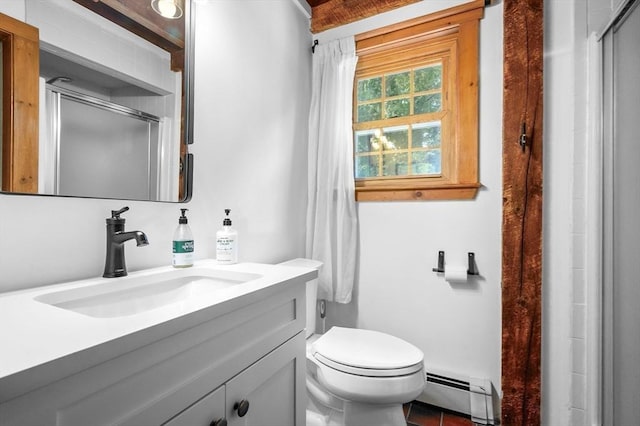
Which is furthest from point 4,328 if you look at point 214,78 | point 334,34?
point 334,34

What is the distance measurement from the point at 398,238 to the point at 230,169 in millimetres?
1039

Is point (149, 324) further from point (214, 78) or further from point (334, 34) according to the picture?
point (334, 34)

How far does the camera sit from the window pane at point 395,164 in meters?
1.89

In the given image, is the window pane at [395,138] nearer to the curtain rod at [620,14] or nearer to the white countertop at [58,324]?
the curtain rod at [620,14]

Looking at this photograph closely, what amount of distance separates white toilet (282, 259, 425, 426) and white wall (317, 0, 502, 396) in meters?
0.44

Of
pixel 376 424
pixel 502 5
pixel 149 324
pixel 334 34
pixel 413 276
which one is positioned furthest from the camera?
pixel 334 34

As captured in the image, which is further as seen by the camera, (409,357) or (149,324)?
(409,357)

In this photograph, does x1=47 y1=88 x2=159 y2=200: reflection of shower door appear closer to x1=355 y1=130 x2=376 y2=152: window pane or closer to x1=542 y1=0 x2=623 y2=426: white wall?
x1=355 y1=130 x2=376 y2=152: window pane

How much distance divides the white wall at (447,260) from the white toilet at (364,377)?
0.44 meters

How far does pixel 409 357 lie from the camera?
→ 125 centimetres

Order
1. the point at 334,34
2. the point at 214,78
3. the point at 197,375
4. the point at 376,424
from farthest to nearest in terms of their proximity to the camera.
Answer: the point at 334,34, the point at 214,78, the point at 376,424, the point at 197,375

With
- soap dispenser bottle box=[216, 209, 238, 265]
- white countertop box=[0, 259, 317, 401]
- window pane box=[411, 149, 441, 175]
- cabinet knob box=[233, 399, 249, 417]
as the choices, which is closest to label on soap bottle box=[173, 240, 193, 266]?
soap dispenser bottle box=[216, 209, 238, 265]

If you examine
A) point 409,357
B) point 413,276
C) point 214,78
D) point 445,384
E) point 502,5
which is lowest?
point 445,384

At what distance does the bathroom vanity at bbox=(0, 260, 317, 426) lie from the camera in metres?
0.41
